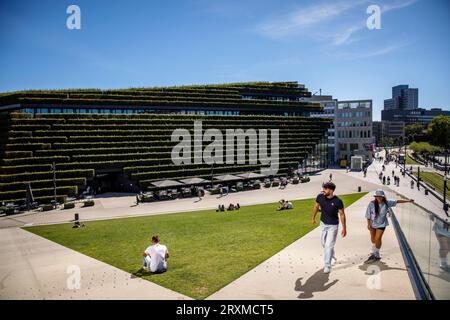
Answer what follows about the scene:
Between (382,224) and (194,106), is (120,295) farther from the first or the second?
(194,106)

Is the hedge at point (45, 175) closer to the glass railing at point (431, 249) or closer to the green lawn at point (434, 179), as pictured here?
the glass railing at point (431, 249)

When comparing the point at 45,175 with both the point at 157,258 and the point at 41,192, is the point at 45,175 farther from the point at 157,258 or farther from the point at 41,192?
the point at 157,258

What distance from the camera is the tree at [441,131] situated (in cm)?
11025

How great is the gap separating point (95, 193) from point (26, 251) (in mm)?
31289

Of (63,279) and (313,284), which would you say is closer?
(313,284)

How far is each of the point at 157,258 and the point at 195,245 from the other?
4.33m

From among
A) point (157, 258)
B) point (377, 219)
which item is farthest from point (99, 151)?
point (377, 219)

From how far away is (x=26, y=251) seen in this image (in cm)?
1798

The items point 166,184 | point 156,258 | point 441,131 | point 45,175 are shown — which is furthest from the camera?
point 441,131

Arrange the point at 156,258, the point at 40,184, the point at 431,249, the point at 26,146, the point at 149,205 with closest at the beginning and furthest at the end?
the point at 431,249
the point at 156,258
the point at 149,205
the point at 40,184
the point at 26,146

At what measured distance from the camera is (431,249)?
26.9 ft

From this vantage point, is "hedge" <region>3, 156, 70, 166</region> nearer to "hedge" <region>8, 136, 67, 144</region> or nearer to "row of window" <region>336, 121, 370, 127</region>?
"hedge" <region>8, 136, 67, 144</region>

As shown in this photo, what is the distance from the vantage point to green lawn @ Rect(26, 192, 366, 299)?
11234 millimetres
